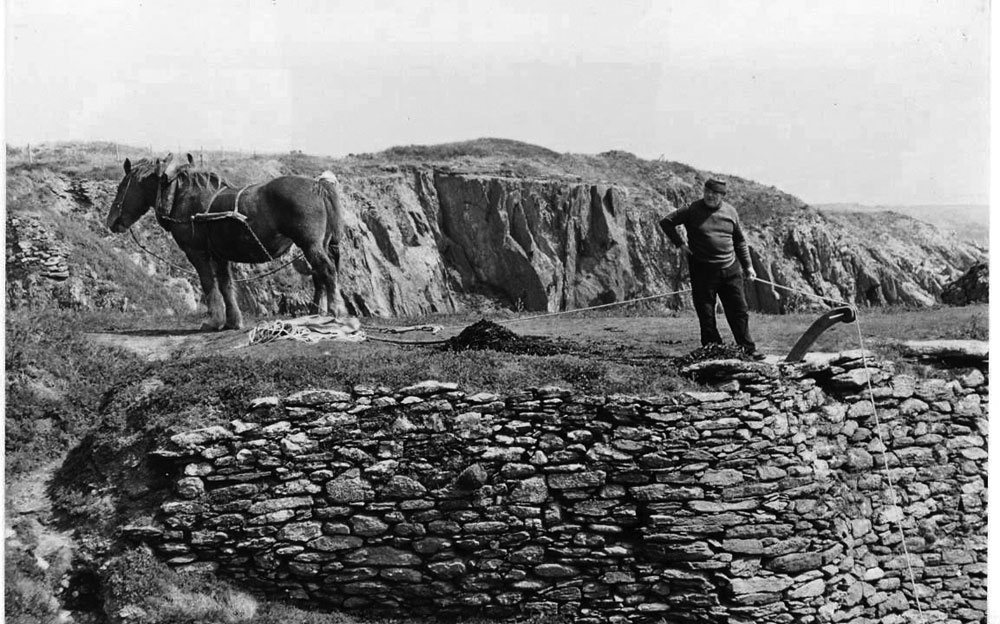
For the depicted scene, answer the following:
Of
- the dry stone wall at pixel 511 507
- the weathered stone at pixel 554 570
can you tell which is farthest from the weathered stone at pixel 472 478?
the weathered stone at pixel 554 570

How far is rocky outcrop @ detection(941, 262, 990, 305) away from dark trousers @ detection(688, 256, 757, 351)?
3591 mm

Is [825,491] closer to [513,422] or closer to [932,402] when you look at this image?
[932,402]

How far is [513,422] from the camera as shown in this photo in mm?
12953

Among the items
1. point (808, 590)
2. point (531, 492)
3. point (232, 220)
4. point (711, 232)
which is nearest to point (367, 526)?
point (531, 492)

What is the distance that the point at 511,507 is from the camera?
1281 centimetres

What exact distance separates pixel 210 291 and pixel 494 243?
361 cm

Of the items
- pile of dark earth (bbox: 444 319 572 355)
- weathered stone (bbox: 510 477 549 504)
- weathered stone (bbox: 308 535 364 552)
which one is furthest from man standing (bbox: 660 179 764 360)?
weathered stone (bbox: 308 535 364 552)

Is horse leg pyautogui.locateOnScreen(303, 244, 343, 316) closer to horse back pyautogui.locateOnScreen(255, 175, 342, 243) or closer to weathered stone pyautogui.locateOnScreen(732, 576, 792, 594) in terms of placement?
horse back pyautogui.locateOnScreen(255, 175, 342, 243)

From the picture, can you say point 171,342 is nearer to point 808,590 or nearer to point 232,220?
point 232,220

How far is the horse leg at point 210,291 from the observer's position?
48.9 feet

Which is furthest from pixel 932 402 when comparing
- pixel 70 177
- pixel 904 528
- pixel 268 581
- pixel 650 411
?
pixel 70 177

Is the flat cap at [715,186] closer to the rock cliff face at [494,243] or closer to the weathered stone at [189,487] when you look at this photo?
the rock cliff face at [494,243]

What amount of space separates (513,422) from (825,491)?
3199 millimetres

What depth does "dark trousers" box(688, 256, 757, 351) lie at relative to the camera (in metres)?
14.1
